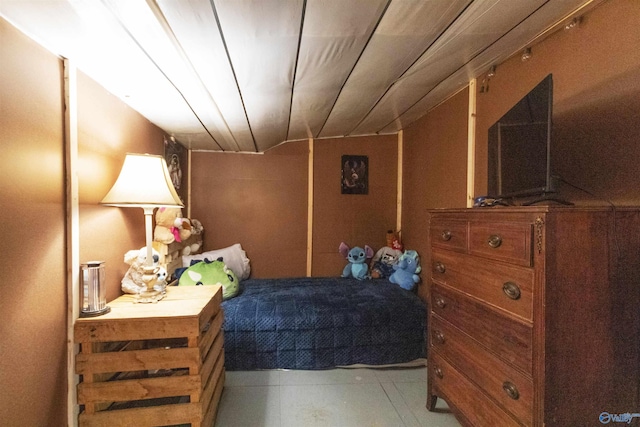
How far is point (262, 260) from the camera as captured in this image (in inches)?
124

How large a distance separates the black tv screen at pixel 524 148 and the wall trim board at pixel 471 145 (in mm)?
462

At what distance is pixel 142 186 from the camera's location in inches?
54.9

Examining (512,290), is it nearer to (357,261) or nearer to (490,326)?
A: (490,326)

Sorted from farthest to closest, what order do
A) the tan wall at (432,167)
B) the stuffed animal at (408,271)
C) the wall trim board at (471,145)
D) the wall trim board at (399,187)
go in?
the wall trim board at (399,187)
the stuffed animal at (408,271)
the tan wall at (432,167)
the wall trim board at (471,145)

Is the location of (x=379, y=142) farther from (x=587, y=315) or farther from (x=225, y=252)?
(x=587, y=315)

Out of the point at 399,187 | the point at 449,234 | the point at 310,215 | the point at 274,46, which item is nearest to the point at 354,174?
the point at 399,187

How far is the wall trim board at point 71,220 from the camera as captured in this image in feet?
3.90

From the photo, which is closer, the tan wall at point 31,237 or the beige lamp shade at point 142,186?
the tan wall at point 31,237

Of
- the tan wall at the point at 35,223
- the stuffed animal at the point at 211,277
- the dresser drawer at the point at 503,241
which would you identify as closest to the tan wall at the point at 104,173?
the tan wall at the point at 35,223

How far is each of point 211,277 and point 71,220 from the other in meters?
1.15

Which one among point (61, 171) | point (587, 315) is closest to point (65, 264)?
point (61, 171)

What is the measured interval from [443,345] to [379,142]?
2336 mm

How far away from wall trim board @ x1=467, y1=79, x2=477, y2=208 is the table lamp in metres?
1.88

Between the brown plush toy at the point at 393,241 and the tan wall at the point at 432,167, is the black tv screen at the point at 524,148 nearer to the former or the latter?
the tan wall at the point at 432,167
